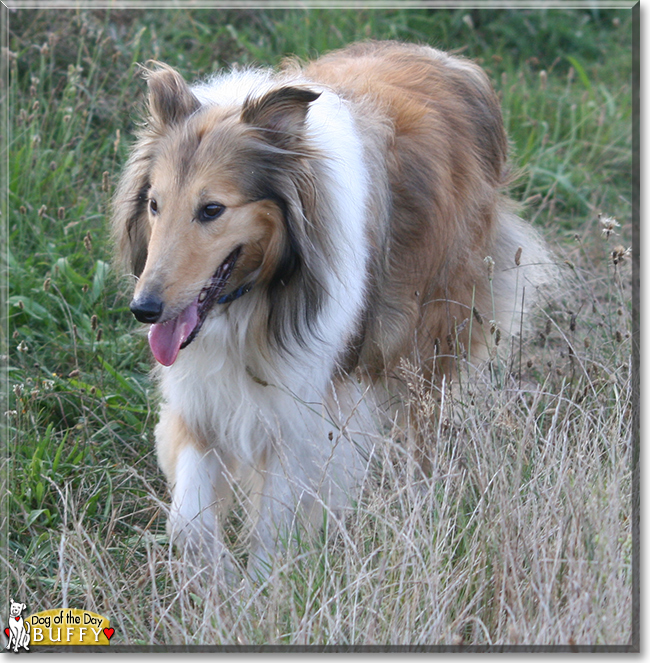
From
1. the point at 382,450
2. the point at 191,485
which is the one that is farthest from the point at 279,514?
the point at 382,450

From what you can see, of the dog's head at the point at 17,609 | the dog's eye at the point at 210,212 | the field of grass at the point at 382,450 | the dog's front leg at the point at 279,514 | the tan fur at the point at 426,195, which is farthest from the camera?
the tan fur at the point at 426,195

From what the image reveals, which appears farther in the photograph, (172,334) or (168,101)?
(168,101)

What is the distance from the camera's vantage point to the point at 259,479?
3.54 meters

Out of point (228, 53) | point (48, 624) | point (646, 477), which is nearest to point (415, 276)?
point (646, 477)

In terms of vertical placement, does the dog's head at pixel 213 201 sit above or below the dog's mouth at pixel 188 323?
above

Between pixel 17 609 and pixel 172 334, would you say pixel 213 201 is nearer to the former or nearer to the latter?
pixel 172 334

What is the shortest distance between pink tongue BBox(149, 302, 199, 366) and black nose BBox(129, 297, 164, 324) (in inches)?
5.6

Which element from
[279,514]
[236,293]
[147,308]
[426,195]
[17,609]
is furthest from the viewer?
[426,195]

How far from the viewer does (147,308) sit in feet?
8.84

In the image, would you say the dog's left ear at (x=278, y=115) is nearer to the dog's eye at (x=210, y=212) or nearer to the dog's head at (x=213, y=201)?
the dog's head at (x=213, y=201)

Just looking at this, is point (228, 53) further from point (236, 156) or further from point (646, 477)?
point (646, 477)

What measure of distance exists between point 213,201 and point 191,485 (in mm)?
1235

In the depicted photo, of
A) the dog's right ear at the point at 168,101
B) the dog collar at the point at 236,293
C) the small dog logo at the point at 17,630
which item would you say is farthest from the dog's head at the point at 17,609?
the dog's right ear at the point at 168,101

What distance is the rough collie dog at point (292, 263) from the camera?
2879mm
